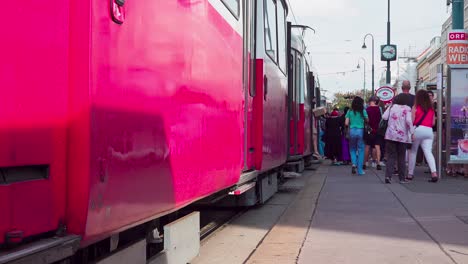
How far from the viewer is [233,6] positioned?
5.76 meters

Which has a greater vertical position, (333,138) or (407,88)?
(407,88)

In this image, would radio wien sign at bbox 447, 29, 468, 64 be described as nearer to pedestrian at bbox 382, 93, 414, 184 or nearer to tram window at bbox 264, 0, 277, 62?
pedestrian at bbox 382, 93, 414, 184

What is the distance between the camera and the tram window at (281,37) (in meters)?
9.05

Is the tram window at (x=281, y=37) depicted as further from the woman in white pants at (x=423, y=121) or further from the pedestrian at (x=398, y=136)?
the woman in white pants at (x=423, y=121)

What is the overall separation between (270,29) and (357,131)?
6881 millimetres

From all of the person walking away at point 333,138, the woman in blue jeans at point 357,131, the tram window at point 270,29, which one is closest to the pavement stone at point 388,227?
the tram window at point 270,29

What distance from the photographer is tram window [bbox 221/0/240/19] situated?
17.9 ft

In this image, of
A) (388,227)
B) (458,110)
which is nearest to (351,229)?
(388,227)

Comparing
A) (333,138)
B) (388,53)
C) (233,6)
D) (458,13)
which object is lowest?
(333,138)

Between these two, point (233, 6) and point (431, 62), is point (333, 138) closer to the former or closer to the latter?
point (233, 6)

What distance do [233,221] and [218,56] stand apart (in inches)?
118

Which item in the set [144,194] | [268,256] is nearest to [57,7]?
[144,194]

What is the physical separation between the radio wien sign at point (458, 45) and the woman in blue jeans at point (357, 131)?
5.28 meters

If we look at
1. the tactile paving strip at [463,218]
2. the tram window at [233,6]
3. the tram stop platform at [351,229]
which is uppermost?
the tram window at [233,6]
